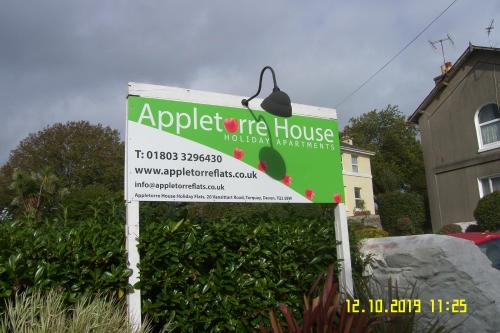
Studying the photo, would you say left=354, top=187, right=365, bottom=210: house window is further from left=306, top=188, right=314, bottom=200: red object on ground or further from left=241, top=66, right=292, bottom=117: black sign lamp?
left=241, top=66, right=292, bottom=117: black sign lamp

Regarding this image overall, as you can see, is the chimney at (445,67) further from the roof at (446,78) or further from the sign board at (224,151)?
the sign board at (224,151)

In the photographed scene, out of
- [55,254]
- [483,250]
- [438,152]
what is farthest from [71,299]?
[438,152]

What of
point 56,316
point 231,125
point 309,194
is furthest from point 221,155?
point 56,316

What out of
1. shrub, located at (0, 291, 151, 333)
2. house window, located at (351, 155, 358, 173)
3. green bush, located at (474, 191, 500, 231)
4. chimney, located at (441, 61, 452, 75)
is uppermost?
chimney, located at (441, 61, 452, 75)

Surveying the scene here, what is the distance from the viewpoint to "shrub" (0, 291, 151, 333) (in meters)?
3.02

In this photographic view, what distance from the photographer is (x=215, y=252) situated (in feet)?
Result: 13.8

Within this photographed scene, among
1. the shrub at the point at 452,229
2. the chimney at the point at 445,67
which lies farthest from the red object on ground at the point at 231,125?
the chimney at the point at 445,67

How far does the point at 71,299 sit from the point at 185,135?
193 centimetres

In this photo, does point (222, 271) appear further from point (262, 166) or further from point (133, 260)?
point (262, 166)

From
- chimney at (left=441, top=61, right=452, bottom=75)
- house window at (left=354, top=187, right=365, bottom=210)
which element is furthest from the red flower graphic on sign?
house window at (left=354, top=187, right=365, bottom=210)

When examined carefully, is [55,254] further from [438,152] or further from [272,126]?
[438,152]

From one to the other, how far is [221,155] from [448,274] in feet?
10.00

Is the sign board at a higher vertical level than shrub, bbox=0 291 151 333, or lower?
higher

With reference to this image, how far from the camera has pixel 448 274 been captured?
5125 mm
